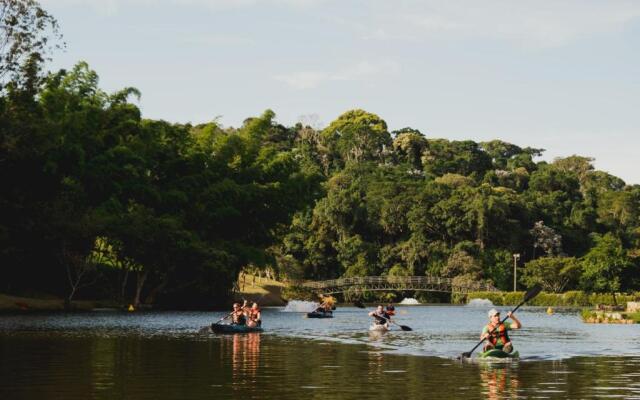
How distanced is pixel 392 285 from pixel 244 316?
77103 millimetres

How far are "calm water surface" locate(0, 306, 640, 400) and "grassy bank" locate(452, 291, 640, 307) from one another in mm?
53450

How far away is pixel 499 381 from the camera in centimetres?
2155

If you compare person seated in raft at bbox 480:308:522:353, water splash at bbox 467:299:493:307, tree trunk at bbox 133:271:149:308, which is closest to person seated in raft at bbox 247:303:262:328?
person seated in raft at bbox 480:308:522:353

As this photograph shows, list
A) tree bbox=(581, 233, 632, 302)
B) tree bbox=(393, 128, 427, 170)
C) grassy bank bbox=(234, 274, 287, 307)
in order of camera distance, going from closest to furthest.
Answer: tree bbox=(581, 233, 632, 302) < grassy bank bbox=(234, 274, 287, 307) < tree bbox=(393, 128, 427, 170)

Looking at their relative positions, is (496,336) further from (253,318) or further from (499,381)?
(253,318)

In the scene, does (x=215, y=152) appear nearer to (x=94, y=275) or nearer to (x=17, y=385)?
(x=94, y=275)

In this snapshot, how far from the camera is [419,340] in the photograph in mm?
38031

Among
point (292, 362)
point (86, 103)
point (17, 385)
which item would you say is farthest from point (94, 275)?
point (17, 385)

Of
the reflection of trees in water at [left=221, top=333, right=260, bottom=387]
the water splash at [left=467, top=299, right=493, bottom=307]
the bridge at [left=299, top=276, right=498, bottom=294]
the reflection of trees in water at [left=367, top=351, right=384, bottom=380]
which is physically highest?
the bridge at [left=299, top=276, right=498, bottom=294]

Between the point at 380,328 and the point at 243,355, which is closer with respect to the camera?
the point at 243,355

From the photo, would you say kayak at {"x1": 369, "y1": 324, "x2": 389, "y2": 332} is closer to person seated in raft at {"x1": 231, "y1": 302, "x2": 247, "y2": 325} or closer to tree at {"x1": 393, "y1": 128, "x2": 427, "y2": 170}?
person seated in raft at {"x1": 231, "y1": 302, "x2": 247, "y2": 325}

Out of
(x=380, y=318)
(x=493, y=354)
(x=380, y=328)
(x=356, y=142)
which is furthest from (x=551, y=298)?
(x=493, y=354)

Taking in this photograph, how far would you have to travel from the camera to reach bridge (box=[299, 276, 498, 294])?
113250 millimetres

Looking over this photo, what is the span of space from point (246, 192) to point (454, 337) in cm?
3956
